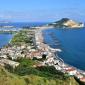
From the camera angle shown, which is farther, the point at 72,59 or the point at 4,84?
the point at 72,59

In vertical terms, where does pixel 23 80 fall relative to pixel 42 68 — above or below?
above

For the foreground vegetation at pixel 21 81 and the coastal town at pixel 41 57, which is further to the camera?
the coastal town at pixel 41 57

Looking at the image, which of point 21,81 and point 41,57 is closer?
point 21,81

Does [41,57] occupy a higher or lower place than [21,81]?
lower

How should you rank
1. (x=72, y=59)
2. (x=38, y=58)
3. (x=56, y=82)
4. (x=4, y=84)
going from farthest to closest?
(x=72, y=59)
(x=38, y=58)
(x=56, y=82)
(x=4, y=84)

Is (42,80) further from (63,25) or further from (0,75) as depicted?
(63,25)

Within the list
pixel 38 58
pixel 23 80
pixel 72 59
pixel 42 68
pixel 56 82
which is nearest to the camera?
pixel 23 80

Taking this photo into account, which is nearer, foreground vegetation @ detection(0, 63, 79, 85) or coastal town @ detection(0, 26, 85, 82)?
foreground vegetation @ detection(0, 63, 79, 85)

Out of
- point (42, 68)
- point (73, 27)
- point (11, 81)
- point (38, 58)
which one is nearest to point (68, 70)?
point (42, 68)

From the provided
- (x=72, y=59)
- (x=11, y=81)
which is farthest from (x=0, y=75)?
(x=72, y=59)

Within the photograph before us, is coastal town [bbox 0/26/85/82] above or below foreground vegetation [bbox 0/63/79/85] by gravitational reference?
below

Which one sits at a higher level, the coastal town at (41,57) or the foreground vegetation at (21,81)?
the foreground vegetation at (21,81)
